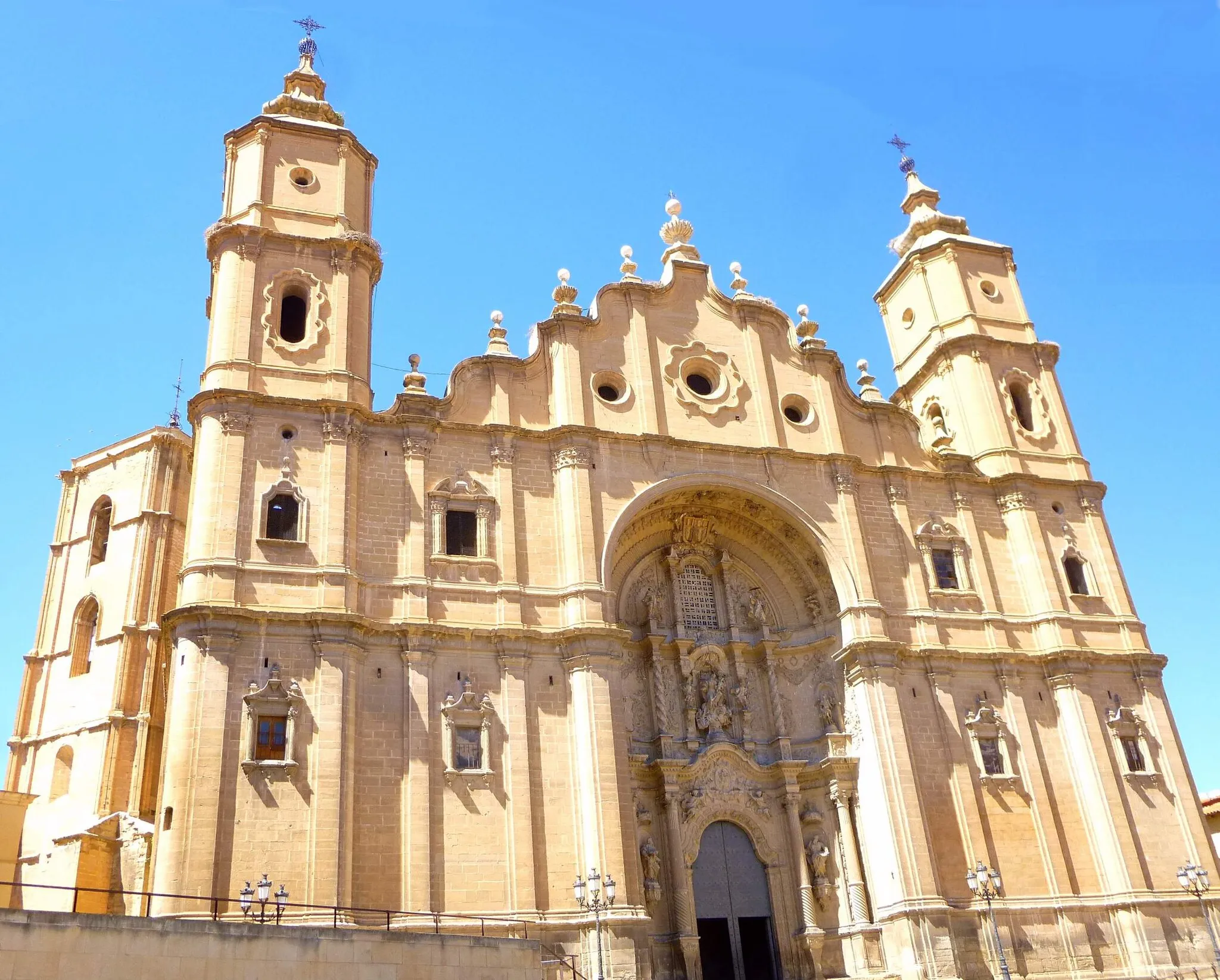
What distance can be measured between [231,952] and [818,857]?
17175 millimetres

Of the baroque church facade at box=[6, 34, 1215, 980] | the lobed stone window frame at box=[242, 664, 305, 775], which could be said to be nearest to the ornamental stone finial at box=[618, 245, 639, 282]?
the baroque church facade at box=[6, 34, 1215, 980]

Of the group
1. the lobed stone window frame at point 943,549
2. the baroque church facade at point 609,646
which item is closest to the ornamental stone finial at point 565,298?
the baroque church facade at point 609,646

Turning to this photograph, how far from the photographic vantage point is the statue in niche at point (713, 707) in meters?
30.7

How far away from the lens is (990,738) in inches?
1219

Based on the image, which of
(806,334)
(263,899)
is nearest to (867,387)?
(806,334)

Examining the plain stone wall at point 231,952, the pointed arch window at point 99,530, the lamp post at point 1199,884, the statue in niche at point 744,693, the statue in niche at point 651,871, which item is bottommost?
the plain stone wall at point 231,952

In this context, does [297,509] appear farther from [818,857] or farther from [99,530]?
[818,857]

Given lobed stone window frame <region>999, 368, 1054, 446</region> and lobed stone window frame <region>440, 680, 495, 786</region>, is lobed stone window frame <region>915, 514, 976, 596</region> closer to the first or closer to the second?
lobed stone window frame <region>999, 368, 1054, 446</region>

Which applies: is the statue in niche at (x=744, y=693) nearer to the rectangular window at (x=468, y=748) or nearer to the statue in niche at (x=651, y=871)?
the statue in niche at (x=651, y=871)

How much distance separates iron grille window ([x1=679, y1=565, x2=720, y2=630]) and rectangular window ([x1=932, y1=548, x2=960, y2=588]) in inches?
271

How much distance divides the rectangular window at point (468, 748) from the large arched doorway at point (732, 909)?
23.8 feet

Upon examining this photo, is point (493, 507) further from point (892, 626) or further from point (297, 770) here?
point (892, 626)

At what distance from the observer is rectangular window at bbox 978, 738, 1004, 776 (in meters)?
30.5

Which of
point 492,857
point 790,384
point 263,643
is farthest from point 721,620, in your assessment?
point 263,643
